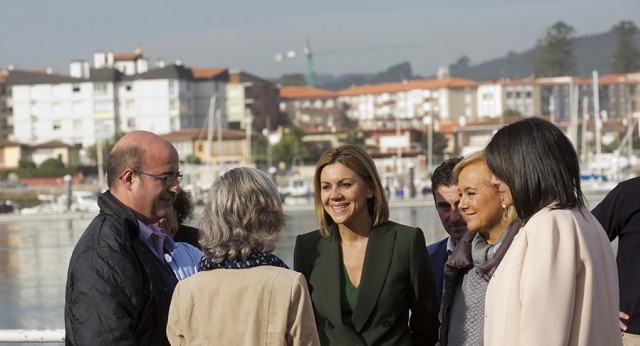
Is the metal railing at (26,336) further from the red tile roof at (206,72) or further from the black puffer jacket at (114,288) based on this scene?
the red tile roof at (206,72)

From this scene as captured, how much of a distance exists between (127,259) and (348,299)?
0.88m

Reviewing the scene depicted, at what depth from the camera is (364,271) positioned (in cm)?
381

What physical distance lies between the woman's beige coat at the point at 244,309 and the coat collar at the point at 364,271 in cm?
67

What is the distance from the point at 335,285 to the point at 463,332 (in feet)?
1.42

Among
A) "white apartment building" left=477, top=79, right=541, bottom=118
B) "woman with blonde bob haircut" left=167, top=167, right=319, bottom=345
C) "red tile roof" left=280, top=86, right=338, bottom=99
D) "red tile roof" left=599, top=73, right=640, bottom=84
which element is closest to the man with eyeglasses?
"woman with blonde bob haircut" left=167, top=167, right=319, bottom=345

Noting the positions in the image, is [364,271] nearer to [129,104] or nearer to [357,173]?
[357,173]

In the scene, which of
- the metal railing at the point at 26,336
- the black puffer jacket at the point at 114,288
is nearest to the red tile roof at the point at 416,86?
the metal railing at the point at 26,336

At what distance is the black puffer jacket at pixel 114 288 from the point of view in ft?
10.2

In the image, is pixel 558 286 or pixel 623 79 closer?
pixel 558 286

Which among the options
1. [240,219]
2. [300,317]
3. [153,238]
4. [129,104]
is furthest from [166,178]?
[129,104]

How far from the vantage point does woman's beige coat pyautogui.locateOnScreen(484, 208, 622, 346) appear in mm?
2748

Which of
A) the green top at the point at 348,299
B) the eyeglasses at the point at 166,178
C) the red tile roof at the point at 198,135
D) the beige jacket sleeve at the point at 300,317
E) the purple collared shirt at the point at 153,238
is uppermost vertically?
the eyeglasses at the point at 166,178

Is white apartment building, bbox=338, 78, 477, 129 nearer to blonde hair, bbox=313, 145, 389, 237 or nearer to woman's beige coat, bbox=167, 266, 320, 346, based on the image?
blonde hair, bbox=313, 145, 389, 237

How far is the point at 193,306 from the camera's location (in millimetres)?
3131
